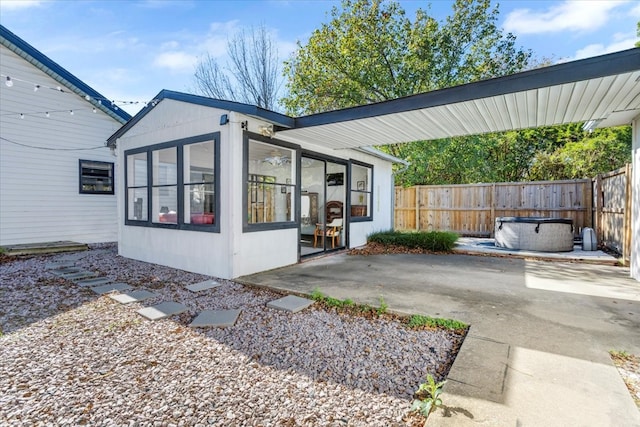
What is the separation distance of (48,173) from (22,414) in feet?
27.0

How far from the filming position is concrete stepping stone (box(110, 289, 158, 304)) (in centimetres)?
382

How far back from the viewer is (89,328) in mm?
2996

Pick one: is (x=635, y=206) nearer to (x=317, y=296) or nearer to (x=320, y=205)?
(x=317, y=296)

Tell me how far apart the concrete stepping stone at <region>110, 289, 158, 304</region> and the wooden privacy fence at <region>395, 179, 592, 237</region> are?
30.7ft

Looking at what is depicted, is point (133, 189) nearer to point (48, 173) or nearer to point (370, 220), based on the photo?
point (48, 173)

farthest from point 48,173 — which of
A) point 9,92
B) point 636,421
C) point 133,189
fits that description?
point 636,421

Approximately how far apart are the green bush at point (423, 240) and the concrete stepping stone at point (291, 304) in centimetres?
491

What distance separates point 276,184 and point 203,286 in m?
2.13

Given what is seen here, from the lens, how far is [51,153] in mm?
7875

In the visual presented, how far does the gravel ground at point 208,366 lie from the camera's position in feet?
5.76

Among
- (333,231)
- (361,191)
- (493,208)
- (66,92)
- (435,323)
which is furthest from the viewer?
(493,208)

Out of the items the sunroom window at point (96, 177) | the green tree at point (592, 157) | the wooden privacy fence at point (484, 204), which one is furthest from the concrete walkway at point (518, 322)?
the green tree at point (592, 157)

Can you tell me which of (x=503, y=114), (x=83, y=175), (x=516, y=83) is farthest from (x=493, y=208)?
(x=83, y=175)

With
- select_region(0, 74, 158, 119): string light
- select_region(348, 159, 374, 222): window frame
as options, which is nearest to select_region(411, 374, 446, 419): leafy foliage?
select_region(348, 159, 374, 222): window frame
